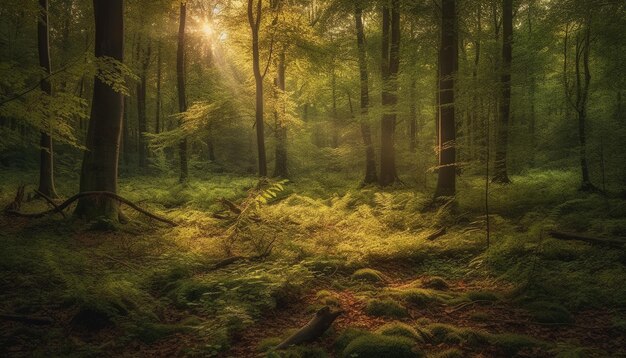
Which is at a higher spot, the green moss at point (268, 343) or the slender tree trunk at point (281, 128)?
the slender tree trunk at point (281, 128)

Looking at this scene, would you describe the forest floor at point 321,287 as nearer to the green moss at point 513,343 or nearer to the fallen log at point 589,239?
the green moss at point 513,343

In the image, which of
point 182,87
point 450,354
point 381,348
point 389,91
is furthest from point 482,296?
point 182,87

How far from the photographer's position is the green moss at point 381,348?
414 centimetres

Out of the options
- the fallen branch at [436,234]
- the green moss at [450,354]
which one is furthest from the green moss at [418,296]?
the fallen branch at [436,234]

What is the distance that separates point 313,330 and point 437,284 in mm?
2863

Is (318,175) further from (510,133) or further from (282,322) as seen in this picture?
(282,322)

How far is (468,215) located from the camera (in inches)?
417

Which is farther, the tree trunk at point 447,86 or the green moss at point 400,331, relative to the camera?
the tree trunk at point 447,86

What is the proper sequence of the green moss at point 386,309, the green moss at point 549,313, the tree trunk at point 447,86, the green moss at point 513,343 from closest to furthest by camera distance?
1. the green moss at point 513,343
2. the green moss at point 549,313
3. the green moss at point 386,309
4. the tree trunk at point 447,86

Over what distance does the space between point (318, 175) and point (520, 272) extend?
17841mm

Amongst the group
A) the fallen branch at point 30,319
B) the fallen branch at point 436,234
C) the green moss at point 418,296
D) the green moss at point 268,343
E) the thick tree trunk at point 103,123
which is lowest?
the green moss at point 268,343

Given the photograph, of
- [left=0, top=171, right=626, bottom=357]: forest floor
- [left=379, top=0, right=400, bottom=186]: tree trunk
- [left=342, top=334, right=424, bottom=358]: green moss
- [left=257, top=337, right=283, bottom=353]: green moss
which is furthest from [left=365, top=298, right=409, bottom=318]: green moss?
[left=379, top=0, right=400, bottom=186]: tree trunk

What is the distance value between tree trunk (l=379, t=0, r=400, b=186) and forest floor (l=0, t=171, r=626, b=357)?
698cm

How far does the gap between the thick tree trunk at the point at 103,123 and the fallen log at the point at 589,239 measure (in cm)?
1066
